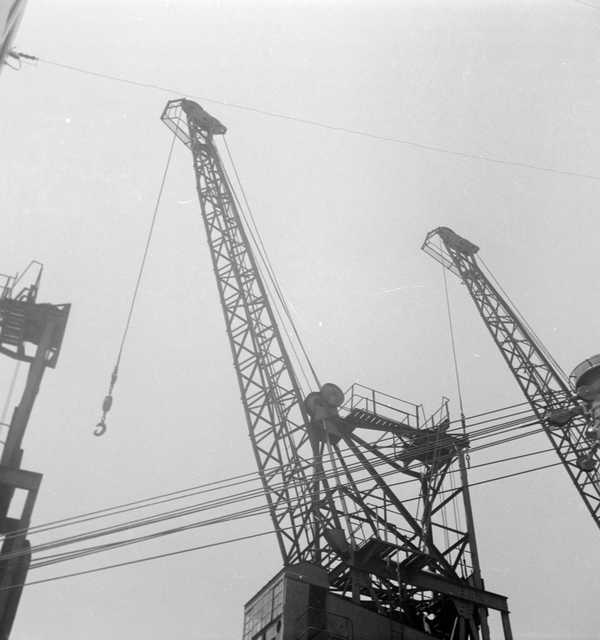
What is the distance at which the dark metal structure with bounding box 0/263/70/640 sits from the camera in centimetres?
1256

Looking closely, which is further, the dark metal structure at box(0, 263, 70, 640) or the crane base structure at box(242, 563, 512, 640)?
the crane base structure at box(242, 563, 512, 640)

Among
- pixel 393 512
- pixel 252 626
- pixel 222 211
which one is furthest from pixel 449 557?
pixel 222 211

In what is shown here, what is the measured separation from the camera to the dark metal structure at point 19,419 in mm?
12562

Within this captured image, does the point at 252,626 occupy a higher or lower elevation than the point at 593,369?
lower

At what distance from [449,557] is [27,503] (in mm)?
16892

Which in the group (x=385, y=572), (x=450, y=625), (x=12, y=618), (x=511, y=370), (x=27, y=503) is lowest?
(x=12, y=618)

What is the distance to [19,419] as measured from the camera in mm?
14312

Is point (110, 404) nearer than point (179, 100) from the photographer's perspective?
Yes

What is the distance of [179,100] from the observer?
117 ft

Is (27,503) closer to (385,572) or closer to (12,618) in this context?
(12,618)

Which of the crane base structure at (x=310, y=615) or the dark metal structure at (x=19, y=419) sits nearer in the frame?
the dark metal structure at (x=19, y=419)

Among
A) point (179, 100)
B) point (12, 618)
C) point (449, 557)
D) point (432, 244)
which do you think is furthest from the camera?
point (432, 244)

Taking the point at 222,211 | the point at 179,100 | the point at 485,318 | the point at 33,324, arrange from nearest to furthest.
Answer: the point at 33,324 < the point at 222,211 < the point at 179,100 < the point at 485,318

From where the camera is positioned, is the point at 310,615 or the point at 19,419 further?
the point at 310,615
